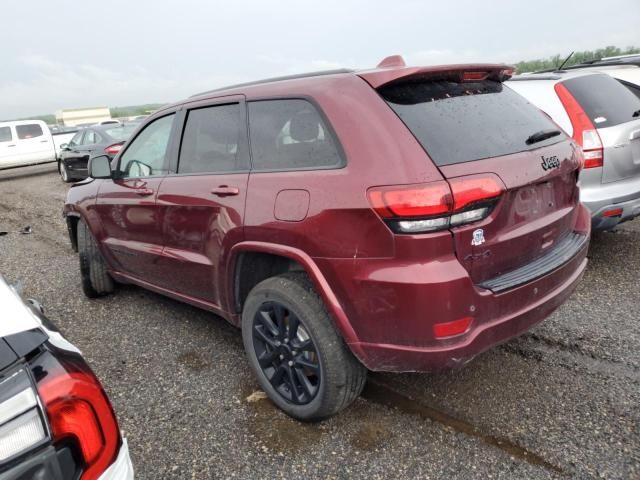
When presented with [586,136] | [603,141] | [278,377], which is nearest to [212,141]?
[278,377]

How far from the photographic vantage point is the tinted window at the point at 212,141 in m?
2.79

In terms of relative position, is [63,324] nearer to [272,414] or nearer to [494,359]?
[272,414]

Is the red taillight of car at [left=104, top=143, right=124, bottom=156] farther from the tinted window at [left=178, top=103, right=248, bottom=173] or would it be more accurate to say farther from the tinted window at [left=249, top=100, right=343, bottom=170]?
the tinted window at [left=249, top=100, right=343, bottom=170]

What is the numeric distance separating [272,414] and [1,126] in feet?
55.6

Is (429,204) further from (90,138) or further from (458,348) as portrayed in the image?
(90,138)

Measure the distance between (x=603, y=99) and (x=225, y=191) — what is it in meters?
3.53

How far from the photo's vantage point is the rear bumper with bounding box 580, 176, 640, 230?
392 centimetres

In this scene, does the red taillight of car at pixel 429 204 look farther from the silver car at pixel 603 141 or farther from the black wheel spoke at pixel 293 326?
the silver car at pixel 603 141

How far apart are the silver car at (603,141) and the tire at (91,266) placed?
4.15 meters

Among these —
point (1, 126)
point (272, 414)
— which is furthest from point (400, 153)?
point (1, 126)

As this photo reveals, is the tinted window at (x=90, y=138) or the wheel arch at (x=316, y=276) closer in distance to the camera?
the wheel arch at (x=316, y=276)

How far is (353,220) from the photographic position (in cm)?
206

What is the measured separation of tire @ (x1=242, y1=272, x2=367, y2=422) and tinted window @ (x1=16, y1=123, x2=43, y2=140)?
16.2 metres

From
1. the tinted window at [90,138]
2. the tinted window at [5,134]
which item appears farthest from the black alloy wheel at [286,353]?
the tinted window at [5,134]
